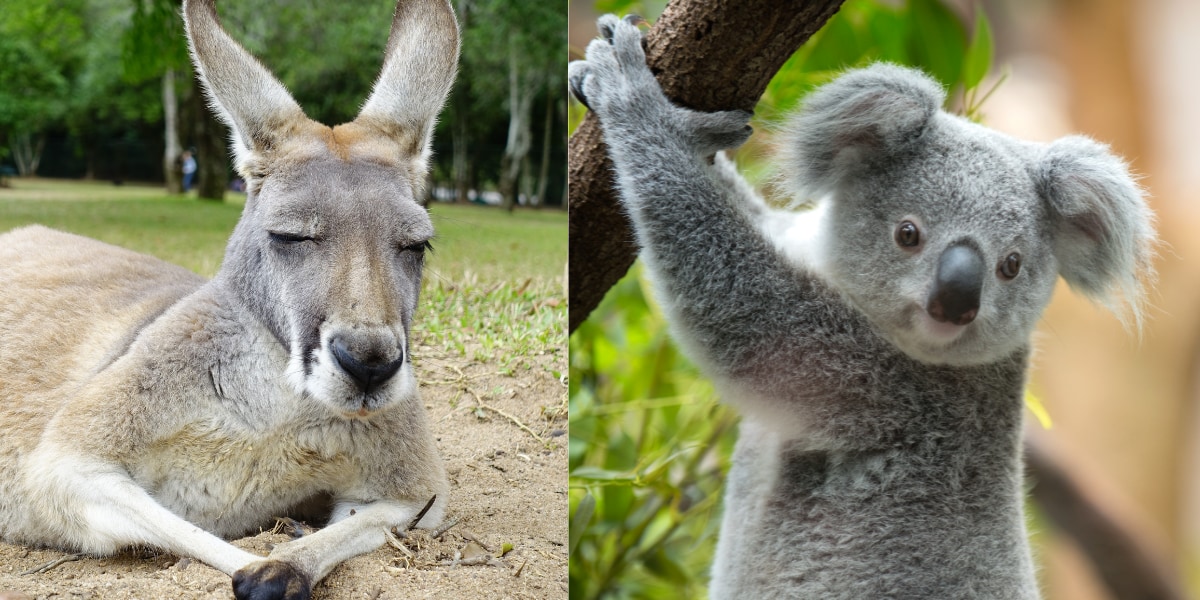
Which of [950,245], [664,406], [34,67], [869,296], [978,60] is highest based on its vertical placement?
[978,60]

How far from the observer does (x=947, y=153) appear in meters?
1.45

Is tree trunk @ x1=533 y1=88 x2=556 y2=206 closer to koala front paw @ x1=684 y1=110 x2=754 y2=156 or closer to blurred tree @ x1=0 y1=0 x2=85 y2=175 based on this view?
koala front paw @ x1=684 y1=110 x2=754 y2=156

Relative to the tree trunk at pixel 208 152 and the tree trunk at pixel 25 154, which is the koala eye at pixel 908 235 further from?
the tree trunk at pixel 25 154

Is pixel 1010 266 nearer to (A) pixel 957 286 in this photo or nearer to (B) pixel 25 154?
(A) pixel 957 286

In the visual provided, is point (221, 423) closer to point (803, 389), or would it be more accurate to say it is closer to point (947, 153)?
point (803, 389)

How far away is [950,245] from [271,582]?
112cm

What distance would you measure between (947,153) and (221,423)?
1.22 meters

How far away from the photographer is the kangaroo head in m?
→ 1.25

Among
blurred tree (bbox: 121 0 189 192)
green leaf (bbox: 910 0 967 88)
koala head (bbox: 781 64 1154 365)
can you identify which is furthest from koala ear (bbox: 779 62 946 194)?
blurred tree (bbox: 121 0 189 192)

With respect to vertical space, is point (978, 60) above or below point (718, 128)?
above

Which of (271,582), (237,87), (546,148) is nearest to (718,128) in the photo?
(546,148)

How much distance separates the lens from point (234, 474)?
4.41 feet

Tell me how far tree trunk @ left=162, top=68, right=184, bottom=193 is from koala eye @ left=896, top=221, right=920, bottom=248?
1.12m

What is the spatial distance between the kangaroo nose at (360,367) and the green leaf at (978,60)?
137 centimetres
